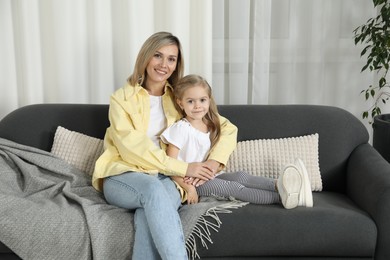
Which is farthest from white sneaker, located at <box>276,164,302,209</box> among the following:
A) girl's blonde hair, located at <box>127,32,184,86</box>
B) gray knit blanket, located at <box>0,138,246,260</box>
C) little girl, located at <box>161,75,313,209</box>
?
girl's blonde hair, located at <box>127,32,184,86</box>

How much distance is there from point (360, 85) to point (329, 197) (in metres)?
1.10

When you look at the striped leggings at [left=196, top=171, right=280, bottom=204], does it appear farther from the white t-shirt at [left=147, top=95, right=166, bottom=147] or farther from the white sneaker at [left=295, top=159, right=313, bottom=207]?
the white t-shirt at [left=147, top=95, right=166, bottom=147]

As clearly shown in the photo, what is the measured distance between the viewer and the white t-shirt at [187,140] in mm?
2389

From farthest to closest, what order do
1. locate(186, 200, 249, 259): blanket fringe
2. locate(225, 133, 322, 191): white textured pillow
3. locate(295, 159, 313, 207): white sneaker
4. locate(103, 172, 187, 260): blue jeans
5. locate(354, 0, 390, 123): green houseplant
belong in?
locate(354, 0, 390, 123): green houseplant, locate(225, 133, 322, 191): white textured pillow, locate(295, 159, 313, 207): white sneaker, locate(186, 200, 249, 259): blanket fringe, locate(103, 172, 187, 260): blue jeans

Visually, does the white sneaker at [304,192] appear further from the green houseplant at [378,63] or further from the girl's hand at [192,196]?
the green houseplant at [378,63]

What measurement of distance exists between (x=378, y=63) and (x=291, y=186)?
3.99ft

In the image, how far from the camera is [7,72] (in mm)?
3047

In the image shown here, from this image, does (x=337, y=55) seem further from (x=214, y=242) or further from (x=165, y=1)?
(x=214, y=242)

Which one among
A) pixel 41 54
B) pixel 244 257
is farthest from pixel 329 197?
pixel 41 54

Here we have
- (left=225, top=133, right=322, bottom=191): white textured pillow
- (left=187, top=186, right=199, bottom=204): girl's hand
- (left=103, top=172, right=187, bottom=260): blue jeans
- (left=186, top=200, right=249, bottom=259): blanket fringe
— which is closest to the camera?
(left=103, top=172, right=187, bottom=260): blue jeans

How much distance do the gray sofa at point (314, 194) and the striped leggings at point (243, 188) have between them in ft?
0.19

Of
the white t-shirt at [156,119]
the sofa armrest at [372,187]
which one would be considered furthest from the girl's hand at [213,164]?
the sofa armrest at [372,187]

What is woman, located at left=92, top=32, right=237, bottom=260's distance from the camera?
6.59ft

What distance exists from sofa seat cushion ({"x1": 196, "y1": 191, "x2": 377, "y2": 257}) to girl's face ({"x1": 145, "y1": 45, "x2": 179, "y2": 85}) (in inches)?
27.4
